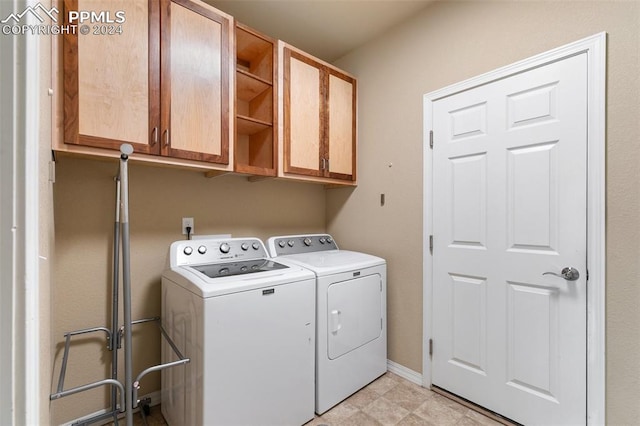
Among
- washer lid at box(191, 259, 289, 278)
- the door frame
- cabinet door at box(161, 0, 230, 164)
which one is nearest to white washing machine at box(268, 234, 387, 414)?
washer lid at box(191, 259, 289, 278)

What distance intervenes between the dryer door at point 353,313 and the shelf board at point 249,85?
1457 mm

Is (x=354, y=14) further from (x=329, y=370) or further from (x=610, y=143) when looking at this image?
(x=329, y=370)

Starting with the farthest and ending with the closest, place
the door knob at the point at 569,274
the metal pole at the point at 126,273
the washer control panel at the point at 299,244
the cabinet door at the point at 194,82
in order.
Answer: the washer control panel at the point at 299,244 → the cabinet door at the point at 194,82 → the door knob at the point at 569,274 → the metal pole at the point at 126,273

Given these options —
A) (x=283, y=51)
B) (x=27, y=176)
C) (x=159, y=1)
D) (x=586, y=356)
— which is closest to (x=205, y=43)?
(x=159, y=1)

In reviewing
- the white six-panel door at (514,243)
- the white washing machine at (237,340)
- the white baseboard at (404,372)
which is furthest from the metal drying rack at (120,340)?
the white six-panel door at (514,243)

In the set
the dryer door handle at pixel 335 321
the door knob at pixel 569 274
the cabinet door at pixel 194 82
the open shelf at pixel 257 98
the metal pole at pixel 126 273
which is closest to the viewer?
the metal pole at pixel 126 273

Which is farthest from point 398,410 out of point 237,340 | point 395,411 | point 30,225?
point 30,225

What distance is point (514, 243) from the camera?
5.51ft

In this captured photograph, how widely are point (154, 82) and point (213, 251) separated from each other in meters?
1.03

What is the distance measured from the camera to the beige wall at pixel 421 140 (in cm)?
133

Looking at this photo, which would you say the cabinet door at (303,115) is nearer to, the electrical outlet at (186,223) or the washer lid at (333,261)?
the washer lid at (333,261)

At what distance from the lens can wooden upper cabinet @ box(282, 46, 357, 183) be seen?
2.07 metres

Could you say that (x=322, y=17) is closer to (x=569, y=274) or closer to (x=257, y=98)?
(x=257, y=98)

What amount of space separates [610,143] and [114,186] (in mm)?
2681
